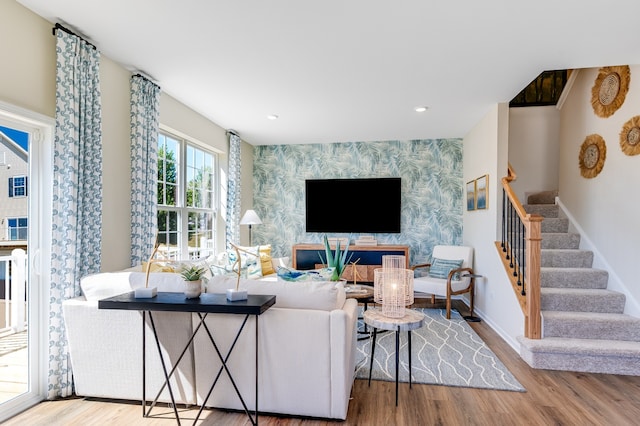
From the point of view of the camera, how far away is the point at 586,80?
442 cm

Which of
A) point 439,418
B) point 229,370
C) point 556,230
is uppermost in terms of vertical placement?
point 556,230

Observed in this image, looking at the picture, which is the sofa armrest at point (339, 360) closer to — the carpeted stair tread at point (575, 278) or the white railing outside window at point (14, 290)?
the white railing outside window at point (14, 290)

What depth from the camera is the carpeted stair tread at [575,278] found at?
392 centimetres

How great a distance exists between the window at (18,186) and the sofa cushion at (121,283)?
0.78 metres

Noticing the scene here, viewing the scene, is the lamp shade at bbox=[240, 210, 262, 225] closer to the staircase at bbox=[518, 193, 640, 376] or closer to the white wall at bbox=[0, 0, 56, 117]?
the white wall at bbox=[0, 0, 56, 117]

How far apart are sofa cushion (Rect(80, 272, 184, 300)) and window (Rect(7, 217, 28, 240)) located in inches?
22.0

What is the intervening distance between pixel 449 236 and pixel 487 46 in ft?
12.7

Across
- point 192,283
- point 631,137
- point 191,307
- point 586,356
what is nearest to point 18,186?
point 192,283

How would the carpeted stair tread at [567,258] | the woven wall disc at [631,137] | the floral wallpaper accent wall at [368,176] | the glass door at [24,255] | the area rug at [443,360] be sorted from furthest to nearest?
the floral wallpaper accent wall at [368,176] < the carpeted stair tread at [567,258] < the woven wall disc at [631,137] < the area rug at [443,360] < the glass door at [24,255]

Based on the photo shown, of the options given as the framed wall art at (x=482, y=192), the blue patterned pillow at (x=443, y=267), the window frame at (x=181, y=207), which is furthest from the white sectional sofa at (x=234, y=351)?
the blue patterned pillow at (x=443, y=267)

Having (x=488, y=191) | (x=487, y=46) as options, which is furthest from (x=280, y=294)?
(x=488, y=191)

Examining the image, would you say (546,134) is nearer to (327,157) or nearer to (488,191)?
(488,191)

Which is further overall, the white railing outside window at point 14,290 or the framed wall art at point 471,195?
the framed wall art at point 471,195

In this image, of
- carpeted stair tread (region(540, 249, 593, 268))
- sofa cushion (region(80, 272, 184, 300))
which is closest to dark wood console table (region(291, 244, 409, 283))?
carpeted stair tread (region(540, 249, 593, 268))
